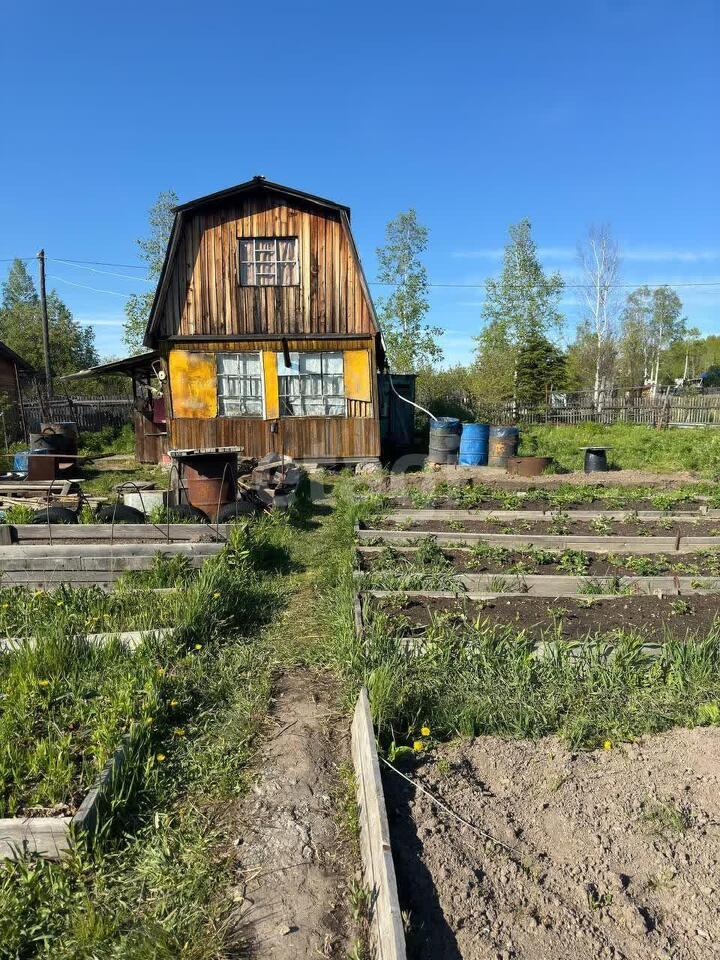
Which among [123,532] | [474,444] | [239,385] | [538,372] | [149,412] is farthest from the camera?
[538,372]

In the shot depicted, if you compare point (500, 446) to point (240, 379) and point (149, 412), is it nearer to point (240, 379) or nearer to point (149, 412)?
point (240, 379)

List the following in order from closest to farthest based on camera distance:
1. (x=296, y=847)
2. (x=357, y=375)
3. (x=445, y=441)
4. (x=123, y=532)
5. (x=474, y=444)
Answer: (x=296, y=847), (x=123, y=532), (x=357, y=375), (x=474, y=444), (x=445, y=441)

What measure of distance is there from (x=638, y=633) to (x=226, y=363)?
12190 millimetres

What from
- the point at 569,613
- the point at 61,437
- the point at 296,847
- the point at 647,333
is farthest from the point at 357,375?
the point at 647,333

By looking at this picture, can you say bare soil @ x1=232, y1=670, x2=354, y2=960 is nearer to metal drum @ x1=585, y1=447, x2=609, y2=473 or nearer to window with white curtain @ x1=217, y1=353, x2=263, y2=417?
window with white curtain @ x1=217, y1=353, x2=263, y2=417

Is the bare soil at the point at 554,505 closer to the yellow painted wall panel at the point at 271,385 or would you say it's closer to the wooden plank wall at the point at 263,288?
the yellow painted wall panel at the point at 271,385

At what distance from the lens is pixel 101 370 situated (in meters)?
17.1

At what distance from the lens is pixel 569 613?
5074 mm

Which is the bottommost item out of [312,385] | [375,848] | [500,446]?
[375,848]

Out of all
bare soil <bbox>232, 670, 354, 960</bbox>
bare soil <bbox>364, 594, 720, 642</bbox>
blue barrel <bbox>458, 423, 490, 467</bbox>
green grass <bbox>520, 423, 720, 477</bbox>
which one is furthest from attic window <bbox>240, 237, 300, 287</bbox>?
bare soil <bbox>232, 670, 354, 960</bbox>

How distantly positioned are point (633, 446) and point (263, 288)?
11.3 meters

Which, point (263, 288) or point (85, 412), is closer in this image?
point (263, 288)

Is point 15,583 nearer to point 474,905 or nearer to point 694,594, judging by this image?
point 474,905

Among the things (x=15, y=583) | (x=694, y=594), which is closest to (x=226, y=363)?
(x=15, y=583)
